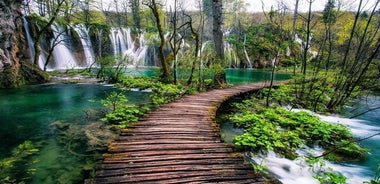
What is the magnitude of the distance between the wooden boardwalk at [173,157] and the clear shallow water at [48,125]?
46.1 inches

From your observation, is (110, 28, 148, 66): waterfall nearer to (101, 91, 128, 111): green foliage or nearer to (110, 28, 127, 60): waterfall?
(110, 28, 127, 60): waterfall

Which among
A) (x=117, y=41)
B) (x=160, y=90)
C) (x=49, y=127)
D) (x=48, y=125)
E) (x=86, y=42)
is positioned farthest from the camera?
(x=117, y=41)

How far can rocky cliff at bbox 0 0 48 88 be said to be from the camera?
13.8 meters

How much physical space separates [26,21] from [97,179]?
25326 mm

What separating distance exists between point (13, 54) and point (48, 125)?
10365 mm

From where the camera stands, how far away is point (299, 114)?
26.2ft

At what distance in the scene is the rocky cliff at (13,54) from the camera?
13781mm

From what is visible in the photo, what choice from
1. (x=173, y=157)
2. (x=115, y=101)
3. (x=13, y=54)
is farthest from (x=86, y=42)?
(x=173, y=157)

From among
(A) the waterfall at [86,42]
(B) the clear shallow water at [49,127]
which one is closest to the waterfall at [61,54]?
(A) the waterfall at [86,42]

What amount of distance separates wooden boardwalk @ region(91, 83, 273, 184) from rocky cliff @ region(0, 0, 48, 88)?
12.3m

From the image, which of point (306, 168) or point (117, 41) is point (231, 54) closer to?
point (117, 41)

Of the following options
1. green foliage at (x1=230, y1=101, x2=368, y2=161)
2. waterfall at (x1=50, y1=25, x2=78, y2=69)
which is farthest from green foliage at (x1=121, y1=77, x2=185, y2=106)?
waterfall at (x1=50, y1=25, x2=78, y2=69)

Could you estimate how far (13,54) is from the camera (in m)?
14.8

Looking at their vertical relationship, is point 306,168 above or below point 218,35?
below
